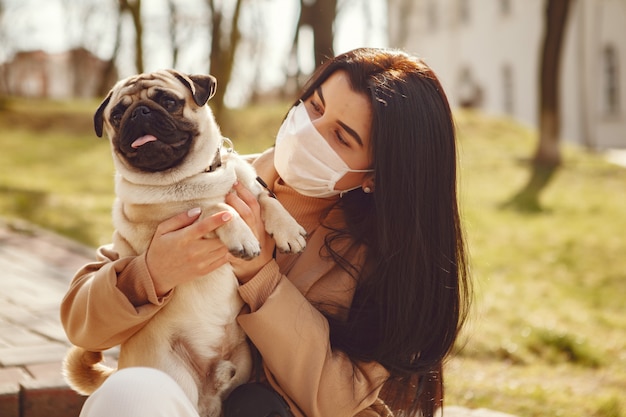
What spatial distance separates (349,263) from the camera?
8.19 ft

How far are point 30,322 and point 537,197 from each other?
8.29 metres

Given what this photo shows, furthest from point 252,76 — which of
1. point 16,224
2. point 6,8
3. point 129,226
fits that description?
point 129,226

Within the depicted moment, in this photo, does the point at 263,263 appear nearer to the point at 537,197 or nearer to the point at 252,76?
the point at 537,197

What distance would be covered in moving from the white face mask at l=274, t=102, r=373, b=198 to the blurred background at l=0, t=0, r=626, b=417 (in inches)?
20.8

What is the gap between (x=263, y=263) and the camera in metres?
2.34

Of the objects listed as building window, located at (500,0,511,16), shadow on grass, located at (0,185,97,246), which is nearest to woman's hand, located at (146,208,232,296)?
shadow on grass, located at (0,185,97,246)

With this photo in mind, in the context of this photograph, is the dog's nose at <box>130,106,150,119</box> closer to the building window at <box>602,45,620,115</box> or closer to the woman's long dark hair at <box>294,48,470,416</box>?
the woman's long dark hair at <box>294,48,470,416</box>

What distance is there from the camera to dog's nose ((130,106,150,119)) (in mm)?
2348

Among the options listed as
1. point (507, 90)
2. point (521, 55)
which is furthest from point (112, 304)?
point (507, 90)

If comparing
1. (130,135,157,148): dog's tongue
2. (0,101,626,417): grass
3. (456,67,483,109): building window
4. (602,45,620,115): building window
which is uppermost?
(130,135,157,148): dog's tongue

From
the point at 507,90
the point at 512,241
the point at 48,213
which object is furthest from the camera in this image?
the point at 507,90

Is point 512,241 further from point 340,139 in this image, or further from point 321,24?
point 340,139

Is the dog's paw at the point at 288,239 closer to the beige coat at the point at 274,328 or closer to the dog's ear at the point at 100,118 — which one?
the beige coat at the point at 274,328

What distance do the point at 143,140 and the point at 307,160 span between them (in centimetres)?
61
